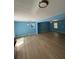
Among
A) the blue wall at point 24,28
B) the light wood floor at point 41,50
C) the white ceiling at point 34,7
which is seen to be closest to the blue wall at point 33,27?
the blue wall at point 24,28

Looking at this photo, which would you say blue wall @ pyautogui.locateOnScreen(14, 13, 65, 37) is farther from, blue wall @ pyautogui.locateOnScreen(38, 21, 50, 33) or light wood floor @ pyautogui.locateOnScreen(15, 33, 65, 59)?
light wood floor @ pyautogui.locateOnScreen(15, 33, 65, 59)

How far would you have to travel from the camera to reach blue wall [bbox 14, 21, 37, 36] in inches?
495

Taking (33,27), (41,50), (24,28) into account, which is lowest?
(41,50)

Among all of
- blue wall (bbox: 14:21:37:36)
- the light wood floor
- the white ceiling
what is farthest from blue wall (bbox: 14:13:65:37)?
the white ceiling

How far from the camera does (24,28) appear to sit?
1353 centimetres

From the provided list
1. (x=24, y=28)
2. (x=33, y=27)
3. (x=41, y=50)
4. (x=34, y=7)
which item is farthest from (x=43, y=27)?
(x=34, y=7)

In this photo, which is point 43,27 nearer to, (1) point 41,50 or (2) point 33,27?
(2) point 33,27

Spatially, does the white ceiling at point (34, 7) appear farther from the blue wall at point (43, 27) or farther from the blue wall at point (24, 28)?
the blue wall at point (43, 27)

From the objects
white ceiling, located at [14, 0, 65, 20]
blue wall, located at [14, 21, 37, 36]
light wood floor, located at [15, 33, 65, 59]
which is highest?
white ceiling, located at [14, 0, 65, 20]

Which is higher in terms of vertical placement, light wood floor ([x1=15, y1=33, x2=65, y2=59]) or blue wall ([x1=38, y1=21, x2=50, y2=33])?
blue wall ([x1=38, y1=21, x2=50, y2=33])
